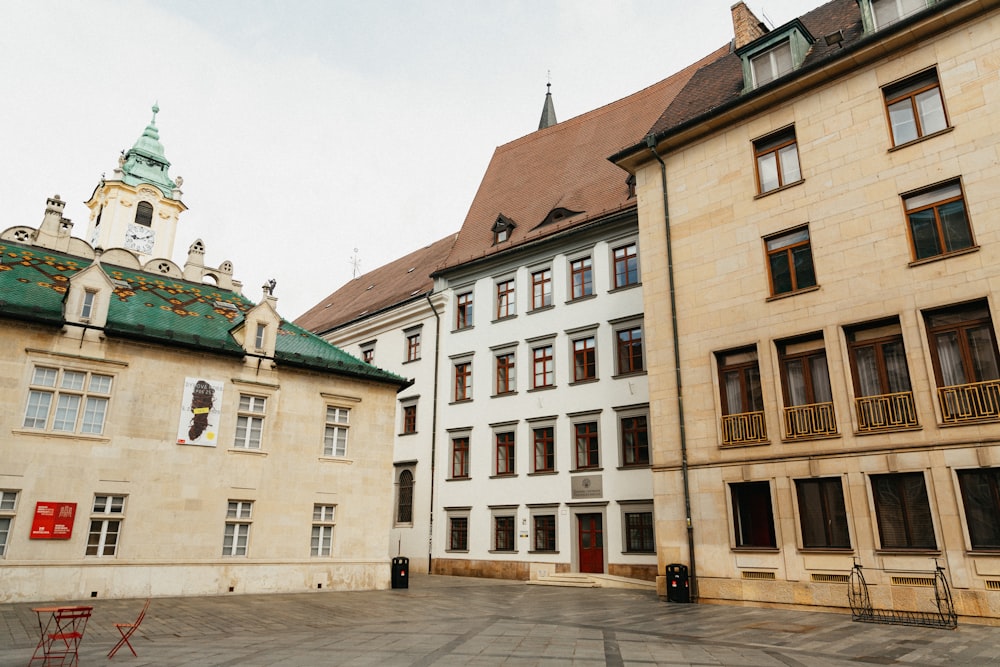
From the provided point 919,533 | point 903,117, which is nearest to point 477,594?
point 919,533

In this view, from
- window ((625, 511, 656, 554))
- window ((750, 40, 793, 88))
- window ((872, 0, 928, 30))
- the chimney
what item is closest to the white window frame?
window ((625, 511, 656, 554))

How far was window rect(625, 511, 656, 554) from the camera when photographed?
25.1m

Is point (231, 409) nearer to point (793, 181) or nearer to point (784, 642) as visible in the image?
point (784, 642)

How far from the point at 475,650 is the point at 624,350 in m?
17.9

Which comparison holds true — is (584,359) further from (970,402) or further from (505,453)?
(970,402)

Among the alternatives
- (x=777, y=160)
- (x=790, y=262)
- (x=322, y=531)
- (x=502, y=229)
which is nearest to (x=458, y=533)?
(x=322, y=531)

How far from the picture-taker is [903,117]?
57.8 feet

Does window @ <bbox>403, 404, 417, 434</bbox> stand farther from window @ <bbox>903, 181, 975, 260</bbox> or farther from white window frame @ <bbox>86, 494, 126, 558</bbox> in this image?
window @ <bbox>903, 181, 975, 260</bbox>

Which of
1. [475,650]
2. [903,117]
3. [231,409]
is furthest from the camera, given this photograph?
[231,409]

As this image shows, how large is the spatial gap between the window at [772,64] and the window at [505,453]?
17.7m

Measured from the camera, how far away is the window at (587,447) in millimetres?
27703

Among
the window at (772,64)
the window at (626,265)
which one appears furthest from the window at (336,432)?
the window at (772,64)

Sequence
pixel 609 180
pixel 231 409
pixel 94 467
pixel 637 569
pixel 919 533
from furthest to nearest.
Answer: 1. pixel 609 180
2. pixel 637 569
3. pixel 231 409
4. pixel 94 467
5. pixel 919 533

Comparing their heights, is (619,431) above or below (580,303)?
below
